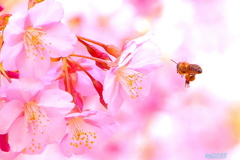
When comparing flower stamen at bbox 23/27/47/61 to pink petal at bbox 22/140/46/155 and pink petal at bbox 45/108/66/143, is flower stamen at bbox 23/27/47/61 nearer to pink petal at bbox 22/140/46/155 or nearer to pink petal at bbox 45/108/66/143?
pink petal at bbox 45/108/66/143

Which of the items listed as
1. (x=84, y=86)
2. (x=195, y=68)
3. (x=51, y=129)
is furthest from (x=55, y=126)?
(x=195, y=68)

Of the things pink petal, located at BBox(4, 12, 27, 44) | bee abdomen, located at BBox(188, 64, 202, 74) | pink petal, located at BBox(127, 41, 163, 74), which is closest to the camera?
pink petal, located at BBox(4, 12, 27, 44)

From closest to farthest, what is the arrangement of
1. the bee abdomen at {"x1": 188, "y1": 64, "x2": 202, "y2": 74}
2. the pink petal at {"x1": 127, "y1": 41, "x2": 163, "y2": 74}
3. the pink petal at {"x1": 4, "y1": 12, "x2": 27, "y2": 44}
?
the pink petal at {"x1": 4, "y1": 12, "x2": 27, "y2": 44} → the pink petal at {"x1": 127, "y1": 41, "x2": 163, "y2": 74} → the bee abdomen at {"x1": 188, "y1": 64, "x2": 202, "y2": 74}

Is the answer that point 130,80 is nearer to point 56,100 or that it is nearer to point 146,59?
point 146,59

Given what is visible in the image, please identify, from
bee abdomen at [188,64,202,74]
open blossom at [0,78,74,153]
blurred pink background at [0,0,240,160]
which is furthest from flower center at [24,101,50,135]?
bee abdomen at [188,64,202,74]

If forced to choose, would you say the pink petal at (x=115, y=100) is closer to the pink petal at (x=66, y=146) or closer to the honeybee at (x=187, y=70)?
the pink petal at (x=66, y=146)

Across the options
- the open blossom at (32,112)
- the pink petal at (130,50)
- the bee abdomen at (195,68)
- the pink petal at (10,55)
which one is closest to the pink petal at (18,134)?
the open blossom at (32,112)

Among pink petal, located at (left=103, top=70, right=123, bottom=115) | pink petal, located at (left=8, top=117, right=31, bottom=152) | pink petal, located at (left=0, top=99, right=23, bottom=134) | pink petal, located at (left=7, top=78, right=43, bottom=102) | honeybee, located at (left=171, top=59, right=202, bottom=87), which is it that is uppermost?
honeybee, located at (left=171, top=59, right=202, bottom=87)
